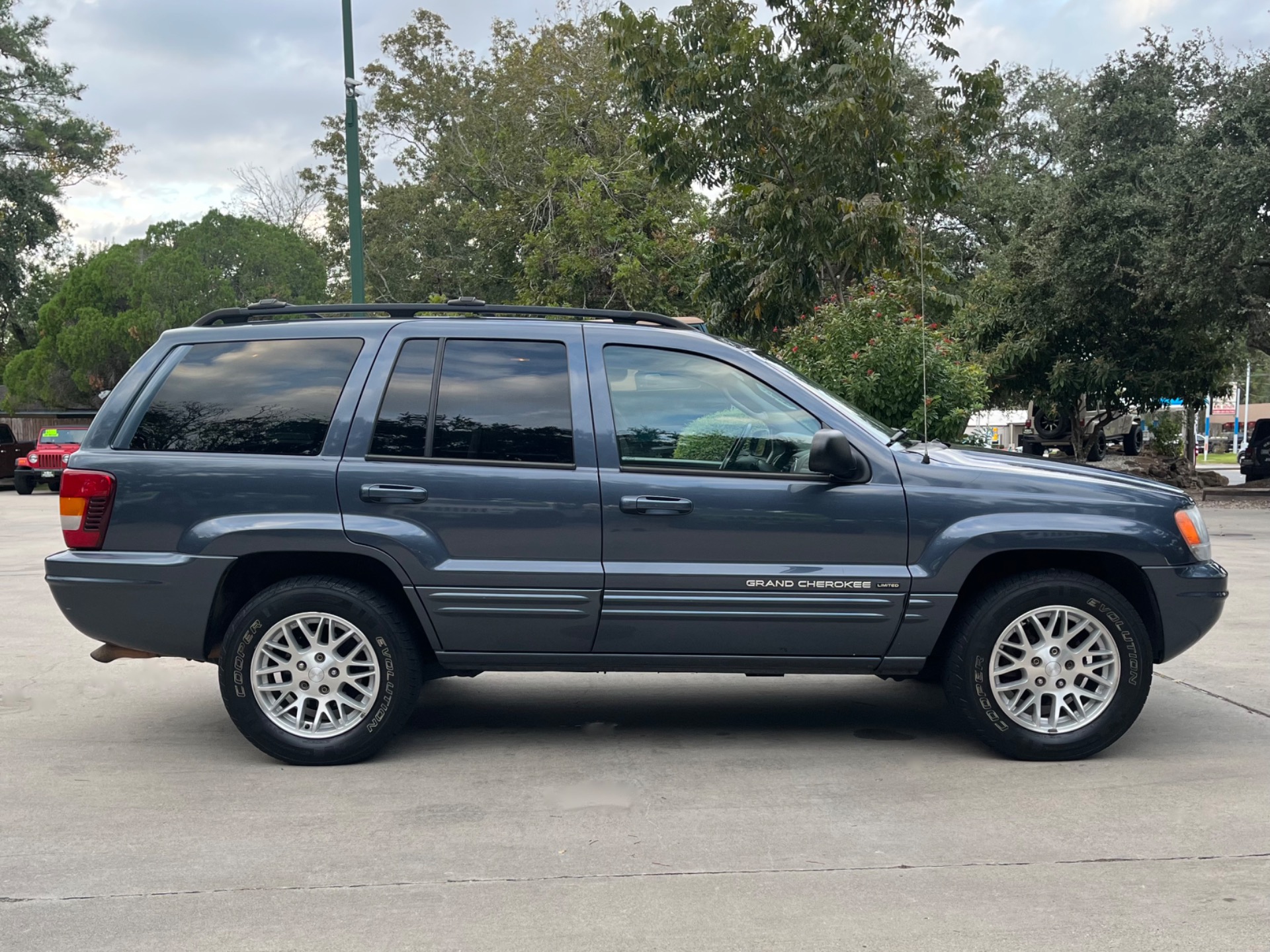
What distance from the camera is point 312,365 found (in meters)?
5.41

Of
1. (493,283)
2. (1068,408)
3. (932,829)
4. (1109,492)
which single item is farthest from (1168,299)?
(493,283)

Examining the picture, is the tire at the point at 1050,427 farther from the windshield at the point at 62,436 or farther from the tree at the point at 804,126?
the windshield at the point at 62,436

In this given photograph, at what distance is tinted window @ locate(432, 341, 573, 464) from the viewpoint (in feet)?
17.2

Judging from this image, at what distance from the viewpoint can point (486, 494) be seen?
16.9ft

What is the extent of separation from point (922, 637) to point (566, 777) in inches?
64.9

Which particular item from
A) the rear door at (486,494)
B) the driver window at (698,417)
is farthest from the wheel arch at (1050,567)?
the rear door at (486,494)

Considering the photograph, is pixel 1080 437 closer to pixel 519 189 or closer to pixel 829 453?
pixel 519 189

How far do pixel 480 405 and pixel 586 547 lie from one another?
795 millimetres

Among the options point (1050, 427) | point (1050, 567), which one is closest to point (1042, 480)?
point (1050, 567)

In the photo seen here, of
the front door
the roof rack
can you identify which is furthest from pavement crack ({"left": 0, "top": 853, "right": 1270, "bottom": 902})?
the roof rack

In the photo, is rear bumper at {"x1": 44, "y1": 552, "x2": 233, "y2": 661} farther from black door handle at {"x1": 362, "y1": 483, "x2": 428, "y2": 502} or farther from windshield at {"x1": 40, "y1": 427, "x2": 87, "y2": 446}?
windshield at {"x1": 40, "y1": 427, "x2": 87, "y2": 446}

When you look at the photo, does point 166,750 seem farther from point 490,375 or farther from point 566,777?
point 490,375

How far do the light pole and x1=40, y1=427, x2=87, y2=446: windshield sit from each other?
12421 millimetres

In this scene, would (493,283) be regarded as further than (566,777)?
Yes
